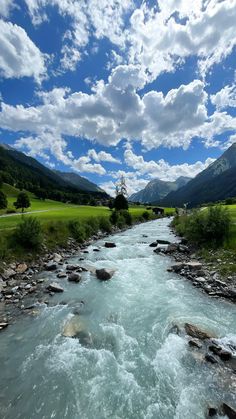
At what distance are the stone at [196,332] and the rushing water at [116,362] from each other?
0.67 meters

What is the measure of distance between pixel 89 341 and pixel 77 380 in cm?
270

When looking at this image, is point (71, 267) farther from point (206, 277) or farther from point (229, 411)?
point (229, 411)

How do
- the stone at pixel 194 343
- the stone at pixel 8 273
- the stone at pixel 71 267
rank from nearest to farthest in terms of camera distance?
1. the stone at pixel 194 343
2. the stone at pixel 8 273
3. the stone at pixel 71 267

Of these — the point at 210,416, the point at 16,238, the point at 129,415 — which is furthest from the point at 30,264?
the point at 210,416

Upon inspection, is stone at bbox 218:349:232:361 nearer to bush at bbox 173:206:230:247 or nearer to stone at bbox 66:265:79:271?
stone at bbox 66:265:79:271

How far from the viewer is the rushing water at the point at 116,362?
9.15 m

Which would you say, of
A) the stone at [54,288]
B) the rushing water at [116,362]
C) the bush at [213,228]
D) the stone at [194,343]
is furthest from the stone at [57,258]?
the stone at [194,343]

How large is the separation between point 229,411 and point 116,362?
16.4 ft

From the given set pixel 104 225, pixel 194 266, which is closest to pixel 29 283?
pixel 194 266

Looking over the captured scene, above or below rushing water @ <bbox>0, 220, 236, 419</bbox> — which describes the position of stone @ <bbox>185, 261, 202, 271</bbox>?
above

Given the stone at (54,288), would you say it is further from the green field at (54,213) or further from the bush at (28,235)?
the green field at (54,213)

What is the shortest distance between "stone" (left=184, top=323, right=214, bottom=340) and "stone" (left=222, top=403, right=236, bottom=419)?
438 centimetres

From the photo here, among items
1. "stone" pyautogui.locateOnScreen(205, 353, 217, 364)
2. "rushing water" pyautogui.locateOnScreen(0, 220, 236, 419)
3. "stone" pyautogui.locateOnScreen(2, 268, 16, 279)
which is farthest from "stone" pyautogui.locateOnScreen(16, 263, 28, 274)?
"stone" pyautogui.locateOnScreen(205, 353, 217, 364)

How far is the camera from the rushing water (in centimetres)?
915
